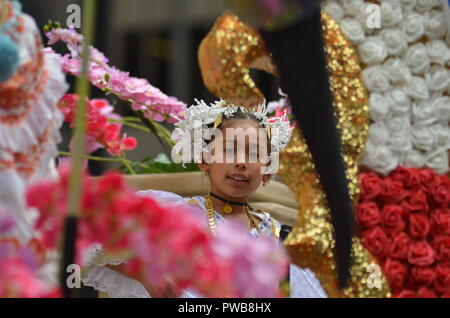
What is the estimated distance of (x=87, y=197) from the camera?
3.10 ft

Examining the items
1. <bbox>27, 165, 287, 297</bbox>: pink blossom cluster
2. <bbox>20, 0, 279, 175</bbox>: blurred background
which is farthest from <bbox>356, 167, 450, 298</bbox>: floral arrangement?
<bbox>20, 0, 279, 175</bbox>: blurred background

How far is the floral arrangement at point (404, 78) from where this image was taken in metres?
2.07

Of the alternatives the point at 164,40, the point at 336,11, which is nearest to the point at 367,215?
the point at 336,11

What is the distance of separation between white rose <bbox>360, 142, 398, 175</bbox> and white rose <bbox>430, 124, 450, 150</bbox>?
0.41ft

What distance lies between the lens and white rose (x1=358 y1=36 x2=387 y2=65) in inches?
81.7

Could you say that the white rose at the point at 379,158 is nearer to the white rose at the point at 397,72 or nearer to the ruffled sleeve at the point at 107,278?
the white rose at the point at 397,72

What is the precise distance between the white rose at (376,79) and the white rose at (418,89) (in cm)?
6

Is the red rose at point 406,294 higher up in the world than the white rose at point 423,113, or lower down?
lower down

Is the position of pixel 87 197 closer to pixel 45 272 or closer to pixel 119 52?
pixel 45 272

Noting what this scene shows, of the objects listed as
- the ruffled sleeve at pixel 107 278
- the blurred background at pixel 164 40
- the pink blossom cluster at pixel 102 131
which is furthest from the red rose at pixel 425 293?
the blurred background at pixel 164 40

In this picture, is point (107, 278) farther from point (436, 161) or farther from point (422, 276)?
point (436, 161)

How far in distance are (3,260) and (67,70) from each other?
3.99 ft

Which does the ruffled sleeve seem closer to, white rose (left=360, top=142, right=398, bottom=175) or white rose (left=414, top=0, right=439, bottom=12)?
white rose (left=360, top=142, right=398, bottom=175)
